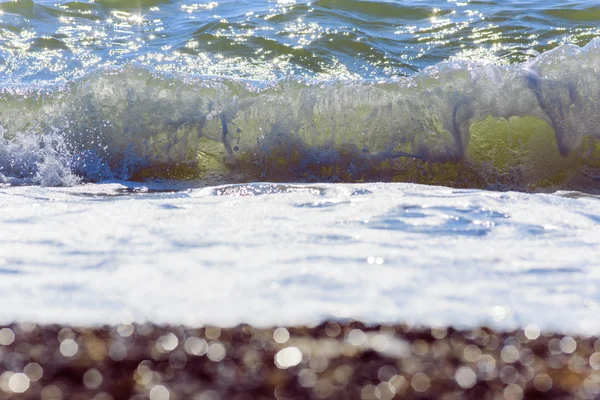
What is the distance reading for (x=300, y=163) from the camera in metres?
3.91

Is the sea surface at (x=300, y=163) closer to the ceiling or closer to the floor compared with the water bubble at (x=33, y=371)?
closer to the floor

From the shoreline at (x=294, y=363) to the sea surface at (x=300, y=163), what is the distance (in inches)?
2.8

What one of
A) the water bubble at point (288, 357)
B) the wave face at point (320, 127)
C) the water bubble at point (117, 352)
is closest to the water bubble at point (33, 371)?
the water bubble at point (117, 352)

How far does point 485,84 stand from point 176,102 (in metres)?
1.98

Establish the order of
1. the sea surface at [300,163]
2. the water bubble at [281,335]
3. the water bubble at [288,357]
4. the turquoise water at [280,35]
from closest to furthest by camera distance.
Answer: the water bubble at [288,357] → the water bubble at [281,335] → the sea surface at [300,163] → the turquoise water at [280,35]

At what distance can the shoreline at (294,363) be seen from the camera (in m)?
1.01

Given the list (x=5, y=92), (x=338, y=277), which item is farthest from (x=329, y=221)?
(x=5, y=92)

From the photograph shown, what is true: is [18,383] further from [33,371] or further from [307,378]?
[307,378]

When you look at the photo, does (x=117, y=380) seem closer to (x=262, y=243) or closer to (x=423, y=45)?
(x=262, y=243)

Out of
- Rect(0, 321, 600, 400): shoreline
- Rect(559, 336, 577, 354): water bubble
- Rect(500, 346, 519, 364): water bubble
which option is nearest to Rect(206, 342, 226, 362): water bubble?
Rect(0, 321, 600, 400): shoreline

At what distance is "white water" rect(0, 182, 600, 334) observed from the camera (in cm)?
134

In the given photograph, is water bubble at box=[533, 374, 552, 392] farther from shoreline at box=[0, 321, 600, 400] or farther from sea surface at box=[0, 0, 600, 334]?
sea surface at box=[0, 0, 600, 334]

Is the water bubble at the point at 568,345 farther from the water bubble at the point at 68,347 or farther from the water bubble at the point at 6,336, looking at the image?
the water bubble at the point at 6,336

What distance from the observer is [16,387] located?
3.31ft
